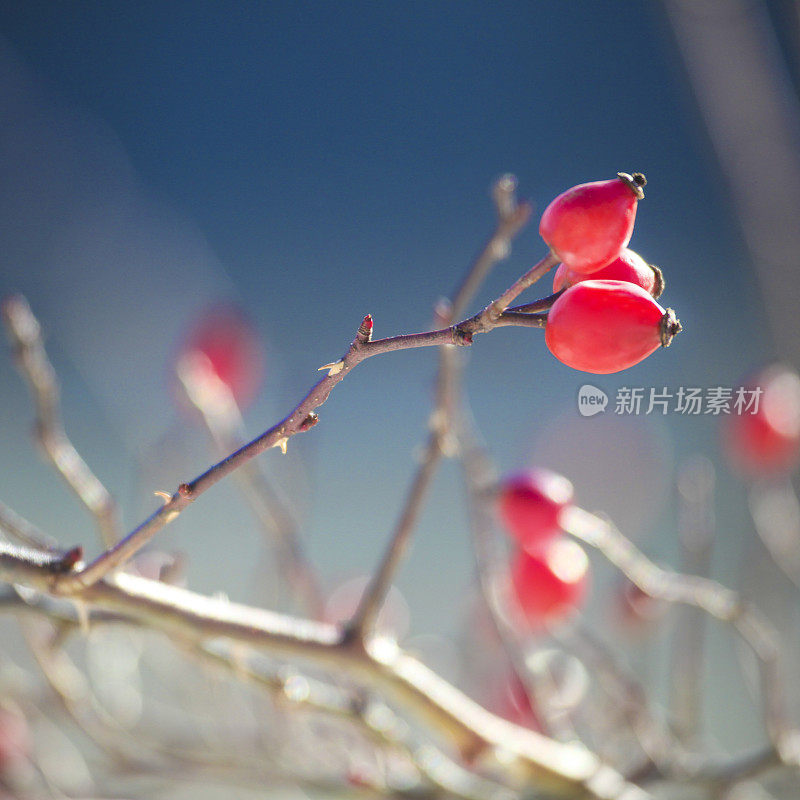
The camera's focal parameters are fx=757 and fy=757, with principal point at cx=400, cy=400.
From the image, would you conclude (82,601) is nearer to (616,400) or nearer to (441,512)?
(616,400)

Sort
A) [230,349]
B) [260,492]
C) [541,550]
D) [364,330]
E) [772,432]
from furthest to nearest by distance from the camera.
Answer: [230,349], [772,432], [541,550], [260,492], [364,330]

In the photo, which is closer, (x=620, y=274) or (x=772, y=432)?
(x=620, y=274)

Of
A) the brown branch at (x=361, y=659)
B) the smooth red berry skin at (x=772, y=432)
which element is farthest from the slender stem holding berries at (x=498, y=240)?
the smooth red berry skin at (x=772, y=432)

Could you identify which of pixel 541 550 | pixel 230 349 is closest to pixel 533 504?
pixel 541 550

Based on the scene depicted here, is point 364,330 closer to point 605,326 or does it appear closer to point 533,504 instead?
point 605,326

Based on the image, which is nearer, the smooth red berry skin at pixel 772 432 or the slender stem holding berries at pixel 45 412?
the slender stem holding berries at pixel 45 412

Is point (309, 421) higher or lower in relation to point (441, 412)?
lower

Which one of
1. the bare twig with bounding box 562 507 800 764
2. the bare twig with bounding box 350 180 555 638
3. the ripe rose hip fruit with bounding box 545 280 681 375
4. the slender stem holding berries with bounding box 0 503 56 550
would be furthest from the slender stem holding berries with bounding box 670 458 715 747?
the slender stem holding berries with bounding box 0 503 56 550

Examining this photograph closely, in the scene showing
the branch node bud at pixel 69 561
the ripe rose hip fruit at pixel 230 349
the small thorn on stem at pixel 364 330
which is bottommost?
the branch node bud at pixel 69 561

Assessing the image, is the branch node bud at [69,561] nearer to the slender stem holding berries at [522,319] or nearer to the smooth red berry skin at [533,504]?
the slender stem holding berries at [522,319]
